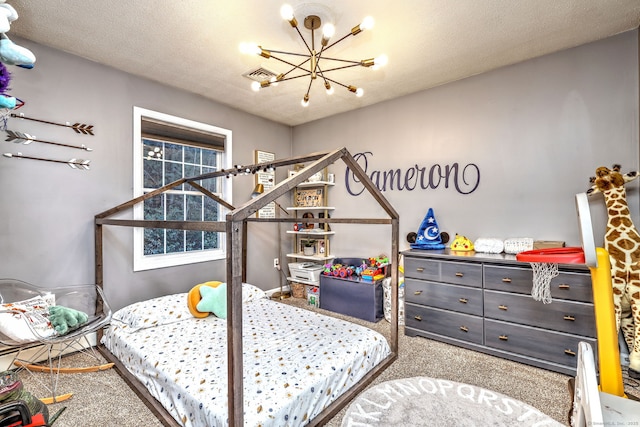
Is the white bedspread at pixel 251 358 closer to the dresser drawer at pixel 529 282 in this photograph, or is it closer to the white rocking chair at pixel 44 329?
the white rocking chair at pixel 44 329

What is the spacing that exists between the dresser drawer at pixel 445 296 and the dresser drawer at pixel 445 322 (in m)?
0.05

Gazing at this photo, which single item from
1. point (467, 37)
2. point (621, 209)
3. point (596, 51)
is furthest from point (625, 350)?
point (467, 37)

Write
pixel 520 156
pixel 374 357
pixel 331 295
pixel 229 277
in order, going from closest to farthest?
1. pixel 229 277
2. pixel 374 357
3. pixel 520 156
4. pixel 331 295

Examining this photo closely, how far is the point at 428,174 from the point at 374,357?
208 centimetres

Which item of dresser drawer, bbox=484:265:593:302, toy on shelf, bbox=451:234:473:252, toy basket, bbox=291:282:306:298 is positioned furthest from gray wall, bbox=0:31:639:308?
toy basket, bbox=291:282:306:298

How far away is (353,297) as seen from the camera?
11.3 ft

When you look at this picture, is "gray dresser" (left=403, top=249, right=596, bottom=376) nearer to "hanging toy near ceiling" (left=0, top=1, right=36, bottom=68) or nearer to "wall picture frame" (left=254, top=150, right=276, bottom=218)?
"wall picture frame" (left=254, top=150, right=276, bottom=218)

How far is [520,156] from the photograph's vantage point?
111 inches

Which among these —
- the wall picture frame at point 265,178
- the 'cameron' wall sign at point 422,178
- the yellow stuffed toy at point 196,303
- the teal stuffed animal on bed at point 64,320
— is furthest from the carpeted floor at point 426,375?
the wall picture frame at point 265,178

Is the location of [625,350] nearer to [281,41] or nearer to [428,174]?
[428,174]

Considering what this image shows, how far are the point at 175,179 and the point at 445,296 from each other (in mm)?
3097

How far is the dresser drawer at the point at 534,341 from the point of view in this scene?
7.27 feet

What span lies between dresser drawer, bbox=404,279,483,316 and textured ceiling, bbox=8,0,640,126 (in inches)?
80.5

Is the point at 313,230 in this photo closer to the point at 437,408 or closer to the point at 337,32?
the point at 337,32
